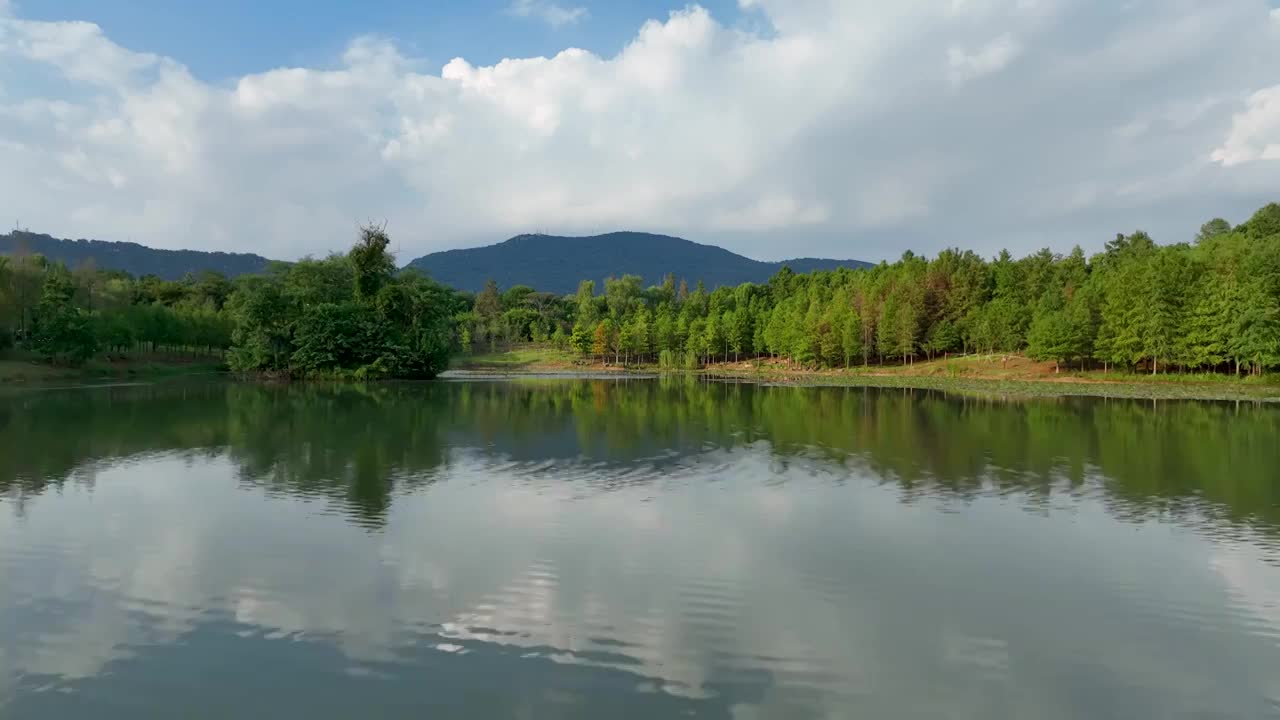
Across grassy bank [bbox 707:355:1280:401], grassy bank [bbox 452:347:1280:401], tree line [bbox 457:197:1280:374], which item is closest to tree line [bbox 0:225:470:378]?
tree line [bbox 457:197:1280:374]

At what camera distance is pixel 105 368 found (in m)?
64.2

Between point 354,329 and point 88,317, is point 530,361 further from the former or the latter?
point 88,317

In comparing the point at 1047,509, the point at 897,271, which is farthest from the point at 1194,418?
the point at 897,271

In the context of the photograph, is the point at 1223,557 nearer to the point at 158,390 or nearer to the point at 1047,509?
the point at 1047,509

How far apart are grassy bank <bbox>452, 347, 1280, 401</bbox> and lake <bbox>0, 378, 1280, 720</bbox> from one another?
31.8 meters

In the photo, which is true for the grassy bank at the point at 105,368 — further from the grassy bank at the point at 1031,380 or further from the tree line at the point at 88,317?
the grassy bank at the point at 1031,380

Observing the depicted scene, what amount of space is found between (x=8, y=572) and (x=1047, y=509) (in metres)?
16.7

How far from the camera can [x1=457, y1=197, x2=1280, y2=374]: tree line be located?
55094 mm

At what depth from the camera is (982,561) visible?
1113cm

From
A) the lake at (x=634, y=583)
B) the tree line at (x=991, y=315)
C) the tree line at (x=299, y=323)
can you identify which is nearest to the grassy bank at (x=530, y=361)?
the tree line at (x=991, y=315)

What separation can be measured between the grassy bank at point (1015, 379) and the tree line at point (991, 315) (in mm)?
1651

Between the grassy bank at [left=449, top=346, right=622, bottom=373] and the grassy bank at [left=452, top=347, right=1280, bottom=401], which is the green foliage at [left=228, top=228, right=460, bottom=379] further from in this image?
the grassy bank at [left=449, top=346, right=622, bottom=373]

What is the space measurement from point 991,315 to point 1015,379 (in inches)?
539

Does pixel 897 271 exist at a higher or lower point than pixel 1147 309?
higher
